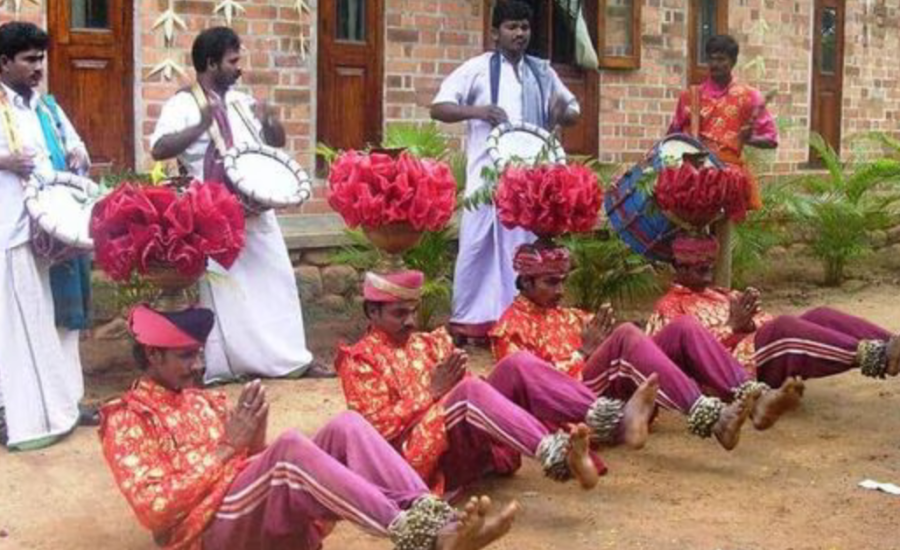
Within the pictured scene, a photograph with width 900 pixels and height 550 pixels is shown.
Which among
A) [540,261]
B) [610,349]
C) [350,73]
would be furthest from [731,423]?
[350,73]

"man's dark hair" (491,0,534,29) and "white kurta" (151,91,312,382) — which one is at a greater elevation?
A: "man's dark hair" (491,0,534,29)

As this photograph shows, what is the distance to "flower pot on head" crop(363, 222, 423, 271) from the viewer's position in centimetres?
482

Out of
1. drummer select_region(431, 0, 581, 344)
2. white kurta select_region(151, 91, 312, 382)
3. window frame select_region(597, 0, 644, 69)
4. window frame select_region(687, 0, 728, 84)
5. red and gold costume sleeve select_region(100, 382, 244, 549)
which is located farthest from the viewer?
window frame select_region(687, 0, 728, 84)

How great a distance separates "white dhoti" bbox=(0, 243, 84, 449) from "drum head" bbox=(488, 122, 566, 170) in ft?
7.42

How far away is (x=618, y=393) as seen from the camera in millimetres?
5234

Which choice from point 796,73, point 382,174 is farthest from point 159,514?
point 796,73

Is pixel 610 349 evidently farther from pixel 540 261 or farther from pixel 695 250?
pixel 695 250

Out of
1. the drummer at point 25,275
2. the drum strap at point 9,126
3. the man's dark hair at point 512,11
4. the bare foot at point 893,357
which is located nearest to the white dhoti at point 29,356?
the drummer at point 25,275

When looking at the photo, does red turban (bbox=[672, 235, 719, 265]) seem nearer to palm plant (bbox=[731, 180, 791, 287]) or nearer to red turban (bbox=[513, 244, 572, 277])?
red turban (bbox=[513, 244, 572, 277])

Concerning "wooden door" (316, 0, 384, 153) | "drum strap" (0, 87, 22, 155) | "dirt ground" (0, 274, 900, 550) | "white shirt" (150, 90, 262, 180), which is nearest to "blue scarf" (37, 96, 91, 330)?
"drum strap" (0, 87, 22, 155)

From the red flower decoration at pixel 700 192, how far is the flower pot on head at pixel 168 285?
270cm

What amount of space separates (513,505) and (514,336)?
5.48 feet

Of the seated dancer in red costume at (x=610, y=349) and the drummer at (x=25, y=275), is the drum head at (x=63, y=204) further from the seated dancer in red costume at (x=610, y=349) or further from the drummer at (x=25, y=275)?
the seated dancer in red costume at (x=610, y=349)

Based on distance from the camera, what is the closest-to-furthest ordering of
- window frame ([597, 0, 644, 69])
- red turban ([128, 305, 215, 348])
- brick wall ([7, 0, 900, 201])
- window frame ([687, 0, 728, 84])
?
red turban ([128, 305, 215, 348])
brick wall ([7, 0, 900, 201])
window frame ([597, 0, 644, 69])
window frame ([687, 0, 728, 84])
